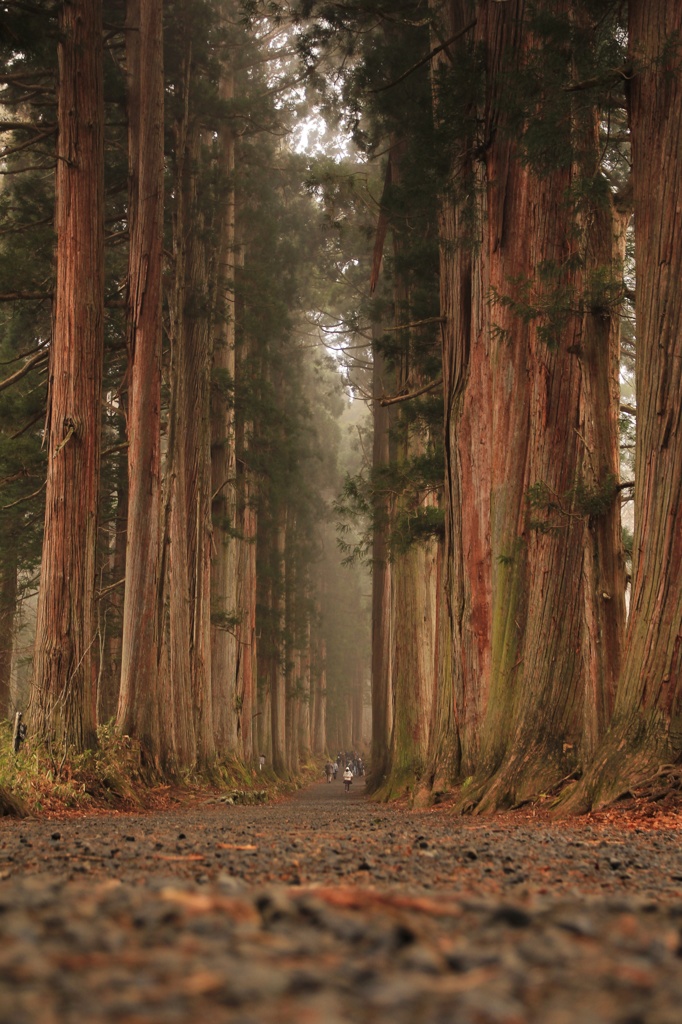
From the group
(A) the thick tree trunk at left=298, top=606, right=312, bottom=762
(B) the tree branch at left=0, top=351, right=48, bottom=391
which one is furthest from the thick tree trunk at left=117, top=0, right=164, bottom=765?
(A) the thick tree trunk at left=298, top=606, right=312, bottom=762

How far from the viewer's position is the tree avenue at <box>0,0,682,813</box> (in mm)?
8898

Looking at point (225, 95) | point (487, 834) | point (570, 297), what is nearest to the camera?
point (487, 834)

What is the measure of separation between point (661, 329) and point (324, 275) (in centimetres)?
2461

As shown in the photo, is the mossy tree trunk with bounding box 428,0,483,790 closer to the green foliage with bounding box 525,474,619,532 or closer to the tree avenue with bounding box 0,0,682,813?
the tree avenue with bounding box 0,0,682,813

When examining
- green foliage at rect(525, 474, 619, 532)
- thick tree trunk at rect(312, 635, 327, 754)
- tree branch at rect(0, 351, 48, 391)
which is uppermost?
tree branch at rect(0, 351, 48, 391)

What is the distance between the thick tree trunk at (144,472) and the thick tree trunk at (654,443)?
8.68m

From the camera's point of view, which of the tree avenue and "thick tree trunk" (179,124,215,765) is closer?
the tree avenue

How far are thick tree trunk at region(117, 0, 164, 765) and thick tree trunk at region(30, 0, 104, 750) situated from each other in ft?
7.89

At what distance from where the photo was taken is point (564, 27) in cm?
974

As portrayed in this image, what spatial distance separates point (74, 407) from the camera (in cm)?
1259

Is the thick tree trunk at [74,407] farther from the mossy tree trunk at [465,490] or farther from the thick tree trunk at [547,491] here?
the thick tree trunk at [547,491]

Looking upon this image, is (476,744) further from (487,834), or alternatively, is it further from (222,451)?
(222,451)

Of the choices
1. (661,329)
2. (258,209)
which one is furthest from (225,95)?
(661,329)

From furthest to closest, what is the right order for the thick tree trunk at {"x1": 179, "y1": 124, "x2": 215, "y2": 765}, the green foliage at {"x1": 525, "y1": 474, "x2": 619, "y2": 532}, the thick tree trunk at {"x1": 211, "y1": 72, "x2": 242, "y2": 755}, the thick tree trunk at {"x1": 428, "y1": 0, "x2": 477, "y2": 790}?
the thick tree trunk at {"x1": 211, "y1": 72, "x2": 242, "y2": 755} < the thick tree trunk at {"x1": 179, "y1": 124, "x2": 215, "y2": 765} < the thick tree trunk at {"x1": 428, "y1": 0, "x2": 477, "y2": 790} < the green foliage at {"x1": 525, "y1": 474, "x2": 619, "y2": 532}
